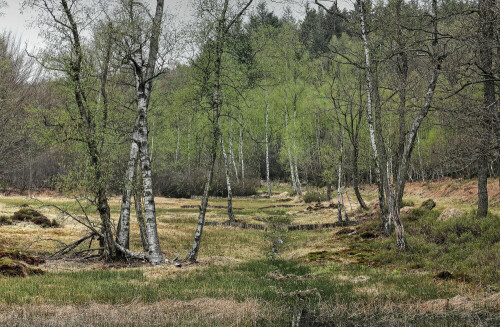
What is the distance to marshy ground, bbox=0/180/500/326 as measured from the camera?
611 centimetres

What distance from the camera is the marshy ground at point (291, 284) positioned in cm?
611

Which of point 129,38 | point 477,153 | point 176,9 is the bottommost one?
point 477,153

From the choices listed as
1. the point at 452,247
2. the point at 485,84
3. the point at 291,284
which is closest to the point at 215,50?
the point at 291,284

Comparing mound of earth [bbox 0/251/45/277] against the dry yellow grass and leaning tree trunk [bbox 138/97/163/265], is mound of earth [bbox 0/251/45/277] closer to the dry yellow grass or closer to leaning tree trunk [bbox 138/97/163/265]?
leaning tree trunk [bbox 138/97/163/265]

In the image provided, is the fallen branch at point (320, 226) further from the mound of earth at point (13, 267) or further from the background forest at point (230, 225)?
the mound of earth at point (13, 267)

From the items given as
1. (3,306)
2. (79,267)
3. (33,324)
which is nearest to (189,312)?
(33,324)

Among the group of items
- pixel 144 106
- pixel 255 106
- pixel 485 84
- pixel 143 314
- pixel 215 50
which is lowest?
pixel 143 314

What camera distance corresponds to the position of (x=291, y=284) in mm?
9156

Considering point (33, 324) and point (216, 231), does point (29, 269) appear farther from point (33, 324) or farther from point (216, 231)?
point (216, 231)

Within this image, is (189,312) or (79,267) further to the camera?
(79,267)

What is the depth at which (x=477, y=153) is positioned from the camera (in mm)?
11078

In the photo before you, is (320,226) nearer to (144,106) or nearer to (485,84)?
(485,84)

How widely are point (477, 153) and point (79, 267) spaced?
1266 cm

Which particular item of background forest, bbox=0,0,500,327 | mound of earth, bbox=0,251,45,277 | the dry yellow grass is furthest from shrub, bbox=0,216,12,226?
the dry yellow grass
